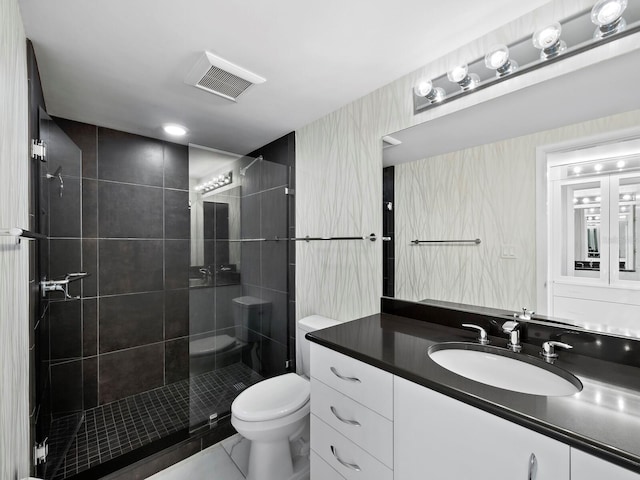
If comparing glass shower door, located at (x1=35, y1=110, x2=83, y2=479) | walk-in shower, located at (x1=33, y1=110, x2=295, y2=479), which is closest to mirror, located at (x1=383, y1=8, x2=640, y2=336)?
walk-in shower, located at (x1=33, y1=110, x2=295, y2=479)

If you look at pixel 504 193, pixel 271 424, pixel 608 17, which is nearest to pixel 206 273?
pixel 271 424

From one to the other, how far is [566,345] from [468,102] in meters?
1.12

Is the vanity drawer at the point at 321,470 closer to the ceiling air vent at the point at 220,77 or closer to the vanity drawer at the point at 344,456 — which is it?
the vanity drawer at the point at 344,456

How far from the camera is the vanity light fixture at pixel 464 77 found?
135 cm

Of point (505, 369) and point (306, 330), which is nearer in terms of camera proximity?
point (505, 369)

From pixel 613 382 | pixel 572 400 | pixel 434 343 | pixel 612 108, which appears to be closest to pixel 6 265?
pixel 434 343

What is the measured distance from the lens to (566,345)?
3.41ft

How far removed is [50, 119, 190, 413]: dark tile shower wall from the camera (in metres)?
2.17

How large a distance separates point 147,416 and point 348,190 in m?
2.26

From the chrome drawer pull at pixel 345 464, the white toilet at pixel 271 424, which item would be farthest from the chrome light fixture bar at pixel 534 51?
the white toilet at pixel 271 424

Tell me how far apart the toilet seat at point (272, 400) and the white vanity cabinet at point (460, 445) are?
77cm

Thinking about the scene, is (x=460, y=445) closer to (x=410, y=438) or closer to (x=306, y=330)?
(x=410, y=438)

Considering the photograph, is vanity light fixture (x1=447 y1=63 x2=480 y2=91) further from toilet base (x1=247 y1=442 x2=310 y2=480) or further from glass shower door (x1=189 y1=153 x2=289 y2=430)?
toilet base (x1=247 y1=442 x2=310 y2=480)

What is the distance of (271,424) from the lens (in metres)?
1.54
